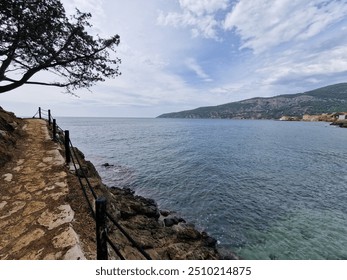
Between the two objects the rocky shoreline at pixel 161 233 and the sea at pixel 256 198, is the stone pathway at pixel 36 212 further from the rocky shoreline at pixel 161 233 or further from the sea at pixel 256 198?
the sea at pixel 256 198

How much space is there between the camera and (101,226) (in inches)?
124

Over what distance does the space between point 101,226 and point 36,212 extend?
3.20 meters

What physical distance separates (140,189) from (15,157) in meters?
11.4

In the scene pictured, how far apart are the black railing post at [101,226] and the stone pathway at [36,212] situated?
0.62m

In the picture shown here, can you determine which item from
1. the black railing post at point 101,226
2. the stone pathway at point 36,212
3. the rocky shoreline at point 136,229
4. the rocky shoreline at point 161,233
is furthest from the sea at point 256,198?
the black railing post at point 101,226

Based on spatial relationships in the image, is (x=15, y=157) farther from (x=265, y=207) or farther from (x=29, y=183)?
(x=265, y=207)

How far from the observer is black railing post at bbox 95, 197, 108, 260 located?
297 cm

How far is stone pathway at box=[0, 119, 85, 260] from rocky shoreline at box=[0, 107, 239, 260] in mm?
243

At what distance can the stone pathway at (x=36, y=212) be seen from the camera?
3.87 meters

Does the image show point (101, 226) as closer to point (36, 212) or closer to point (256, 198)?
point (36, 212)

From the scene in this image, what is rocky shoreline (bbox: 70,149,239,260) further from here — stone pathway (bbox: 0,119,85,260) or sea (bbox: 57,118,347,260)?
stone pathway (bbox: 0,119,85,260)

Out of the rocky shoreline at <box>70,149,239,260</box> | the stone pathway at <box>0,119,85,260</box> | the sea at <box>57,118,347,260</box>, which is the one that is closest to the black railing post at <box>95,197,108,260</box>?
the stone pathway at <box>0,119,85,260</box>

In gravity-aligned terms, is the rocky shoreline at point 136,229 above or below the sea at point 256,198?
above

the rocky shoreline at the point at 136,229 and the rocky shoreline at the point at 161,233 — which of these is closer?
the rocky shoreline at the point at 136,229
